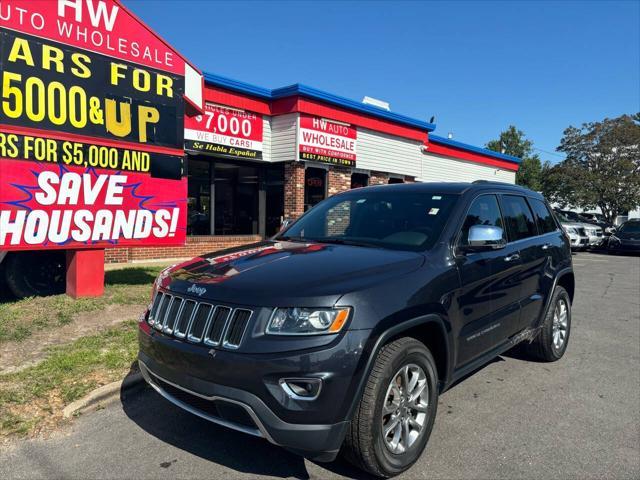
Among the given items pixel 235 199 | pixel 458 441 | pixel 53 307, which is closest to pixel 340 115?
pixel 235 199

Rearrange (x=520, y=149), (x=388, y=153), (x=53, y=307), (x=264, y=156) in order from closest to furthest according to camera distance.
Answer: (x=53, y=307) < (x=264, y=156) < (x=388, y=153) < (x=520, y=149)

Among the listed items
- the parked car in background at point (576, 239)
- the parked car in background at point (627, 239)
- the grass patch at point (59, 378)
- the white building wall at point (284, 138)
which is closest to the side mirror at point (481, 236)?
the grass patch at point (59, 378)

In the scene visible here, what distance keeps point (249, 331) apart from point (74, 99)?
532 cm

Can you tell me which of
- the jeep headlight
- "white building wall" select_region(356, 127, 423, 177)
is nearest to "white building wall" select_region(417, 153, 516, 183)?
"white building wall" select_region(356, 127, 423, 177)

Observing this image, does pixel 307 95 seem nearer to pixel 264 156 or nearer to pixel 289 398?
pixel 264 156

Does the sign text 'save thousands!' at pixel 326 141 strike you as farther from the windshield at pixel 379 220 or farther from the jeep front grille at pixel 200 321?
the jeep front grille at pixel 200 321

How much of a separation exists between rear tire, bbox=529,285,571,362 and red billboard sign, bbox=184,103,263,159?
8959mm

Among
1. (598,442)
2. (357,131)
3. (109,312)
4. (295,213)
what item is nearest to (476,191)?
(598,442)

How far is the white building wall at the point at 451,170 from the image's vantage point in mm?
19502

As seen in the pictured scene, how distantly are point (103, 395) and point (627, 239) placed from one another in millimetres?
22041

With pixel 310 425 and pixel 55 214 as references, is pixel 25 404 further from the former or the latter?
pixel 55 214

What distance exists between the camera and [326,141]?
14234mm

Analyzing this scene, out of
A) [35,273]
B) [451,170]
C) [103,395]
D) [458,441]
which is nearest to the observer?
[458,441]

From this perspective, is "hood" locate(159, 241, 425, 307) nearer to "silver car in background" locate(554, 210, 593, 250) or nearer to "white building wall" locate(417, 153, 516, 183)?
"white building wall" locate(417, 153, 516, 183)
